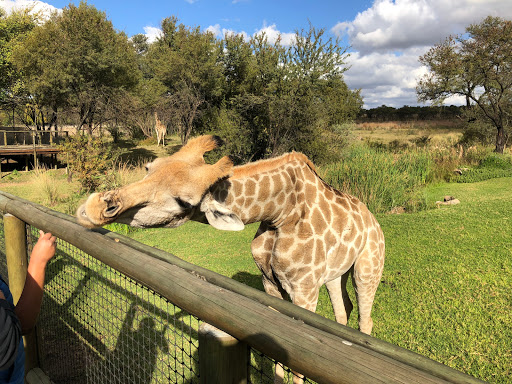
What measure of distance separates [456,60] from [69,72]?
A: 1947 centimetres

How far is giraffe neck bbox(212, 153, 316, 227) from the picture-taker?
246cm

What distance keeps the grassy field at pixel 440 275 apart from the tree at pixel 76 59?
10.9 meters

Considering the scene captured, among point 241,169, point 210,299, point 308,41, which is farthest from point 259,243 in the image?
point 308,41

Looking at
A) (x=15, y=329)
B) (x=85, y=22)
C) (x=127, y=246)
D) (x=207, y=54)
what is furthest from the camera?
(x=207, y=54)

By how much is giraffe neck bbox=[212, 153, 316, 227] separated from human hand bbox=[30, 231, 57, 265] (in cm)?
107

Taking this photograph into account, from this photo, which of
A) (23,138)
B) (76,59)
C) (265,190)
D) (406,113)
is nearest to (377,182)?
(265,190)

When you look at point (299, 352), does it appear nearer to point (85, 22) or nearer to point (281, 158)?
point (281, 158)

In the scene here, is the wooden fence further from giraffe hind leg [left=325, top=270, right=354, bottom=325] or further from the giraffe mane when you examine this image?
giraffe hind leg [left=325, top=270, right=354, bottom=325]

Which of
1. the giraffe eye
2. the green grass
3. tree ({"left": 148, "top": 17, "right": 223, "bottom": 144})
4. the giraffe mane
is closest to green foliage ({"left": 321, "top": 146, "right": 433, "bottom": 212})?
the green grass

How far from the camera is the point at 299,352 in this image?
1014 millimetres

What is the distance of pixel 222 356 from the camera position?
1265 millimetres

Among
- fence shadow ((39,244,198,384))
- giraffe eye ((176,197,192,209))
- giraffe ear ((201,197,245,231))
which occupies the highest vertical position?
giraffe eye ((176,197,192,209))

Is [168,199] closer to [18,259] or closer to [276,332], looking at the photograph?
[276,332]

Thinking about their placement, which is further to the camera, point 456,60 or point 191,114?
point 191,114
